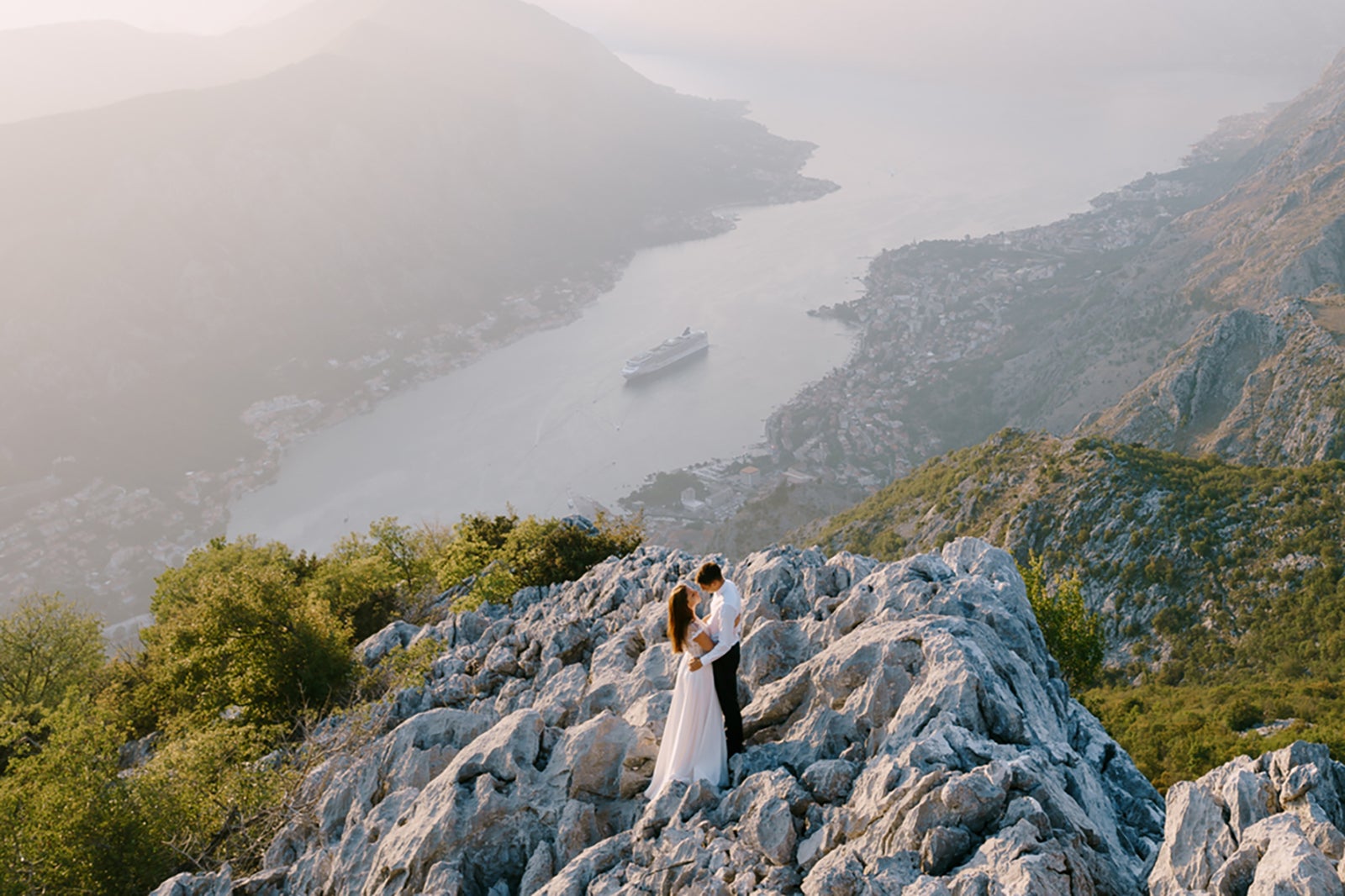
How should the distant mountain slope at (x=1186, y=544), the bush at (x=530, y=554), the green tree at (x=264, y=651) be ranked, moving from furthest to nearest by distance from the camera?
1. the distant mountain slope at (x=1186, y=544)
2. the bush at (x=530, y=554)
3. the green tree at (x=264, y=651)

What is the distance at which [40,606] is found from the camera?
26250mm

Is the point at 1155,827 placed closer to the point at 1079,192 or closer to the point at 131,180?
the point at 131,180

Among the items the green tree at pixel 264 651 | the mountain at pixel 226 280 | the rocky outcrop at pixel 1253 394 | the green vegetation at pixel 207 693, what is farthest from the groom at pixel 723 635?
the mountain at pixel 226 280

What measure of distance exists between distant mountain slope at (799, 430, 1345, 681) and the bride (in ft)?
94.0

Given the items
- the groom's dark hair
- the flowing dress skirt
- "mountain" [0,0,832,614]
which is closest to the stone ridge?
the flowing dress skirt

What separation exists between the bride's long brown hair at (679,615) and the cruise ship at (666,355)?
11416 centimetres

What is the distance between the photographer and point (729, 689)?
945 cm

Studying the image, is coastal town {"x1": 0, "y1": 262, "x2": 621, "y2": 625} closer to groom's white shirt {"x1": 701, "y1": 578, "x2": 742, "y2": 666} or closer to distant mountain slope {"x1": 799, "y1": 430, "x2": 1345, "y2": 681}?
distant mountain slope {"x1": 799, "y1": 430, "x2": 1345, "y2": 681}

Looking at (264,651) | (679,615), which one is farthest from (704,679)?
(264,651)

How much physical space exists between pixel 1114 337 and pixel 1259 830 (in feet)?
346

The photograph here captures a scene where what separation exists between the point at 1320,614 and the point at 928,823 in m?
30.2

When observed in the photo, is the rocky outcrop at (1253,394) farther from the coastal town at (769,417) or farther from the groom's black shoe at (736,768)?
the groom's black shoe at (736,768)

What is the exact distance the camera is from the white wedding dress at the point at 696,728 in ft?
30.3

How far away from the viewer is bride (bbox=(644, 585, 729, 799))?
9.19 meters
